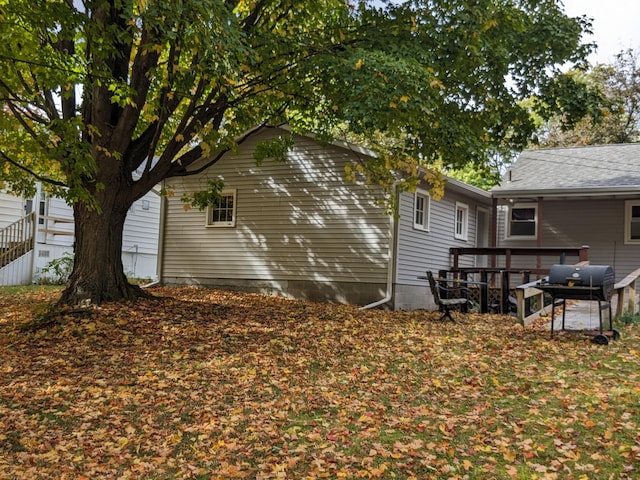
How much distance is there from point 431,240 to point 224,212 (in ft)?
19.6

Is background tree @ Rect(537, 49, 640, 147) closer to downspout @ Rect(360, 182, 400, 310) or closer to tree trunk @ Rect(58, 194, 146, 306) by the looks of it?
downspout @ Rect(360, 182, 400, 310)

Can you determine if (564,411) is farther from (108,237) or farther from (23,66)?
(23,66)

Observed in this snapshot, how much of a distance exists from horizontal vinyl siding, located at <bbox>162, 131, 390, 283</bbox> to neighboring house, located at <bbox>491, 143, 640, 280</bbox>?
206 inches

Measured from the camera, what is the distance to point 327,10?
12.3 meters

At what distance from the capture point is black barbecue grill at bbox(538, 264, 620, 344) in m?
8.84

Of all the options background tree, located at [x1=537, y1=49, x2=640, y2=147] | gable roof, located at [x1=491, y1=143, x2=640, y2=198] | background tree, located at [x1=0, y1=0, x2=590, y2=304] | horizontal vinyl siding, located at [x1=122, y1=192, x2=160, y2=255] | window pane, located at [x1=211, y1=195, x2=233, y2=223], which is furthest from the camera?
background tree, located at [x1=537, y1=49, x2=640, y2=147]

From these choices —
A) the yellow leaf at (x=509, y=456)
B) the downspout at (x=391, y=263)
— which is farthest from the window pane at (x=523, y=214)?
the yellow leaf at (x=509, y=456)

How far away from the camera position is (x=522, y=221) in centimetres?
1881

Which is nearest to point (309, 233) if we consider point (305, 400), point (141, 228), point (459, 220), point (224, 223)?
point (224, 223)

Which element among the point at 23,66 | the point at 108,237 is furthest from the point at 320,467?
the point at 23,66

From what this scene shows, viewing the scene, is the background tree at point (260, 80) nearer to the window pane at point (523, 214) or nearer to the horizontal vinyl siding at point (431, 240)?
the horizontal vinyl siding at point (431, 240)

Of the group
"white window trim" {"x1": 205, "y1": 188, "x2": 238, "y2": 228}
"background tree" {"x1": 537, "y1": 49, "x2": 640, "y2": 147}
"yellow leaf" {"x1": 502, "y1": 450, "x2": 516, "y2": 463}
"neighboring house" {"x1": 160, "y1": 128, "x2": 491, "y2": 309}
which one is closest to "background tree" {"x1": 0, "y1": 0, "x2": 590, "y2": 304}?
"neighboring house" {"x1": 160, "y1": 128, "x2": 491, "y2": 309}

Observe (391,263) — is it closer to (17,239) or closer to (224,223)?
(224,223)

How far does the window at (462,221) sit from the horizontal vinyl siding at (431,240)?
0.16 meters
